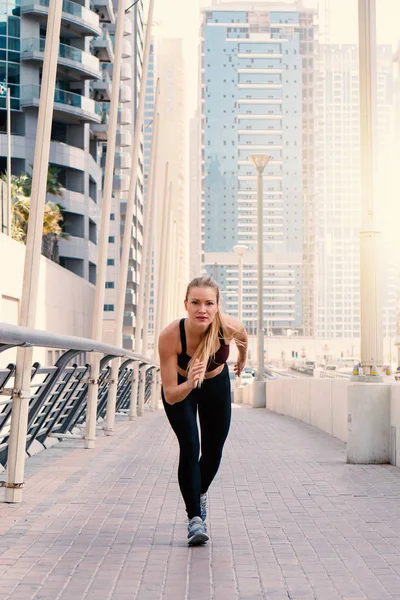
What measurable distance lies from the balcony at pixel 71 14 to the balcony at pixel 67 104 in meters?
4.11

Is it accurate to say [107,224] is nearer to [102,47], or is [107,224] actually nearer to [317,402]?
[317,402]

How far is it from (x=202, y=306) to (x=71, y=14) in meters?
63.5

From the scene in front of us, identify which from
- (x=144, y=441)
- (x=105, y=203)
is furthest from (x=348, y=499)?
(x=105, y=203)

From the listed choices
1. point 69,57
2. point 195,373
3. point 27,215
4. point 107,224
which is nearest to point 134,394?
point 107,224

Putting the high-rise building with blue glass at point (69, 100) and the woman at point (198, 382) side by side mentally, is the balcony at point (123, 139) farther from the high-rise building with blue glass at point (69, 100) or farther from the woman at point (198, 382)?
the woman at point (198, 382)

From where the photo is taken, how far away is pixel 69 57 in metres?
67.6

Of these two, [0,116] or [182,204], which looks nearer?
[0,116]

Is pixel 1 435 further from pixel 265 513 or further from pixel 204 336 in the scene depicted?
pixel 204 336

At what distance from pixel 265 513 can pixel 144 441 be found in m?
7.96

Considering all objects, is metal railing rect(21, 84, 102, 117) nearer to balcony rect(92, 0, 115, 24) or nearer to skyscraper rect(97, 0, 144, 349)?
skyscraper rect(97, 0, 144, 349)

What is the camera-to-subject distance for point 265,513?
7641 mm

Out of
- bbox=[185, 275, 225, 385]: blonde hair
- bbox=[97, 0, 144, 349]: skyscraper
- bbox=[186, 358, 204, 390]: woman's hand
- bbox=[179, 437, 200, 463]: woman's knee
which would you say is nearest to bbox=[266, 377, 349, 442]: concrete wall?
bbox=[179, 437, 200, 463]: woman's knee

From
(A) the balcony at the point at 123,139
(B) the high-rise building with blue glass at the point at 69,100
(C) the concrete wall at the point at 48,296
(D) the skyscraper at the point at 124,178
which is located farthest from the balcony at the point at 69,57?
(A) the balcony at the point at 123,139

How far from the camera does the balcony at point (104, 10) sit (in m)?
72.8
